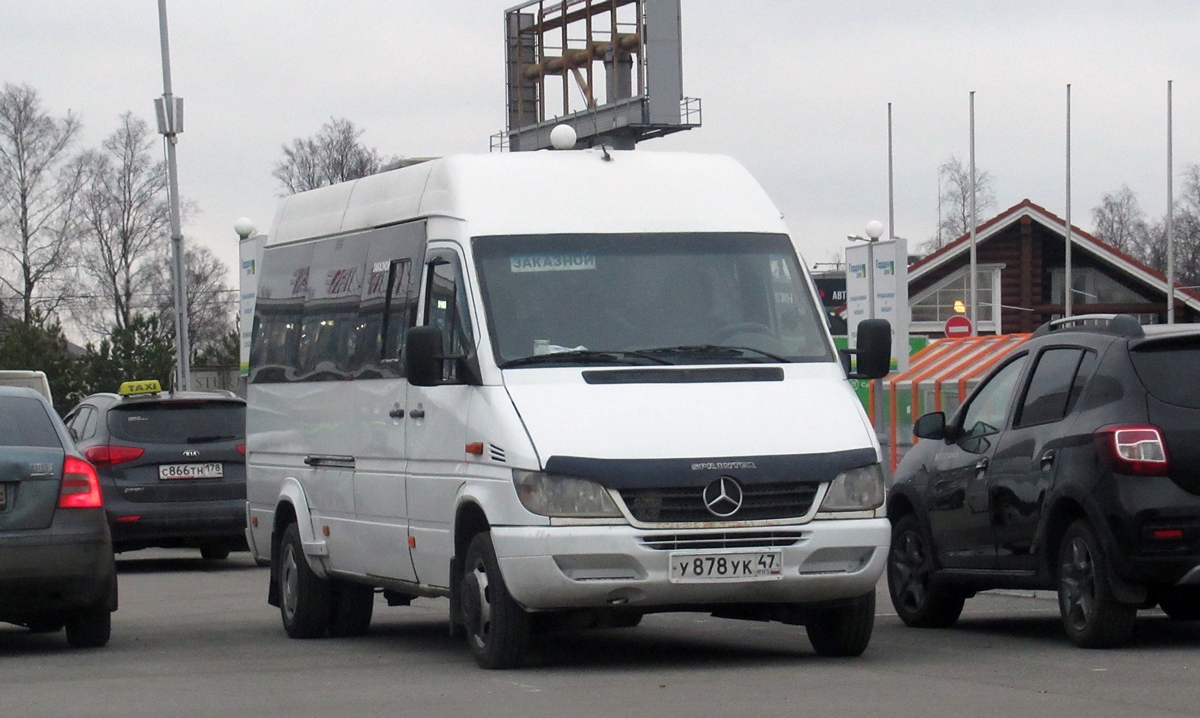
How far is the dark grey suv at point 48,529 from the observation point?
1165 centimetres

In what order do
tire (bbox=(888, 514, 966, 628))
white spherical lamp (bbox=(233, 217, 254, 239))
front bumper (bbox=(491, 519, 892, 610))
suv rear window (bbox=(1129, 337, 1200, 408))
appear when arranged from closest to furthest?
1. front bumper (bbox=(491, 519, 892, 610))
2. suv rear window (bbox=(1129, 337, 1200, 408))
3. tire (bbox=(888, 514, 966, 628))
4. white spherical lamp (bbox=(233, 217, 254, 239))

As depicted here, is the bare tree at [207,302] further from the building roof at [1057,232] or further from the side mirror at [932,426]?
the side mirror at [932,426]

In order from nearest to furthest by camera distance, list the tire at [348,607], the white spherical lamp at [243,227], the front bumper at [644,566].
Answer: the front bumper at [644,566], the tire at [348,607], the white spherical lamp at [243,227]

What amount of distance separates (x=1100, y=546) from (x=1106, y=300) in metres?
53.2

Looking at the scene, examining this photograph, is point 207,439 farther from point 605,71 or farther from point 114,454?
point 605,71

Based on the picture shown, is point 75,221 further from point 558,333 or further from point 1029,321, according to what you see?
point 558,333

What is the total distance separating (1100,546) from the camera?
10.7 meters

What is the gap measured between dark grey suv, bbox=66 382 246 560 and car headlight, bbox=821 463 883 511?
11403mm

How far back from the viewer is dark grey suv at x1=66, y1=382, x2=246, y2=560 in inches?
800

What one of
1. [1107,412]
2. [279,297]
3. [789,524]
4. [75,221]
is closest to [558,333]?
[789,524]

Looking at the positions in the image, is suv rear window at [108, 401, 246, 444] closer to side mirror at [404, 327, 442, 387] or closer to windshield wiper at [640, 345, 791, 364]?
side mirror at [404, 327, 442, 387]

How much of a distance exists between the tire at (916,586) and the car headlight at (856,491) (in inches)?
110

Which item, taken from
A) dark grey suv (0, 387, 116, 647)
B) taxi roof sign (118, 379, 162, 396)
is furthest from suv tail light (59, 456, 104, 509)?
taxi roof sign (118, 379, 162, 396)

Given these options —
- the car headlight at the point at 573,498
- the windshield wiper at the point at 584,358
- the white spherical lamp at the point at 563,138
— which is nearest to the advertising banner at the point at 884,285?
the white spherical lamp at the point at 563,138
